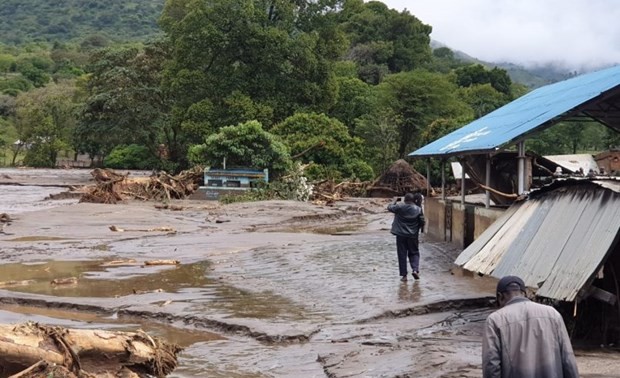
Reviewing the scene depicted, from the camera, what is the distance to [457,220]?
19875 millimetres

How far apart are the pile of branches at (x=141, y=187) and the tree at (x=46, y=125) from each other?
1588 inches

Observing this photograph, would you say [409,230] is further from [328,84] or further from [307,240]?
[328,84]

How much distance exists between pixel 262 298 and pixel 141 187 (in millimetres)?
26793

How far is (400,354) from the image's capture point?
8.86 metres

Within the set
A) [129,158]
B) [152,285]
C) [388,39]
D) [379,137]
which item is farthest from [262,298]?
[388,39]

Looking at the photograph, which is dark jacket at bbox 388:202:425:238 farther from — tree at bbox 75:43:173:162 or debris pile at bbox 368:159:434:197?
tree at bbox 75:43:173:162

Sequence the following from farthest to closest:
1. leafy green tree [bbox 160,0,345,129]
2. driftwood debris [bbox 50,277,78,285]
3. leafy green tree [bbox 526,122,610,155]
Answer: leafy green tree [bbox 526,122,610,155] < leafy green tree [bbox 160,0,345,129] < driftwood debris [bbox 50,277,78,285]

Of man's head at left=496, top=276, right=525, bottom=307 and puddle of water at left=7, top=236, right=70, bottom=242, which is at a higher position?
man's head at left=496, top=276, right=525, bottom=307

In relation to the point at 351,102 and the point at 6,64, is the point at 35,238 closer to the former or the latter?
the point at 351,102

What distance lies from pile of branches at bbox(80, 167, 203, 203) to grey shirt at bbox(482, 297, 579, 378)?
31595mm

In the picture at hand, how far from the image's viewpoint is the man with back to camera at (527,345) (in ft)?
17.0

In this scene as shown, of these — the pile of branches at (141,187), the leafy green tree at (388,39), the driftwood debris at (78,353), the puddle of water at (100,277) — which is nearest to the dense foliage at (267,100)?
the pile of branches at (141,187)

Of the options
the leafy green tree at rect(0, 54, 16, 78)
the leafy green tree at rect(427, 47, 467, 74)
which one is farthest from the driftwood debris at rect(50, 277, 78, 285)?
the leafy green tree at rect(0, 54, 16, 78)

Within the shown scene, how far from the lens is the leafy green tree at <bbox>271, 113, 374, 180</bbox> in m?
43.7
